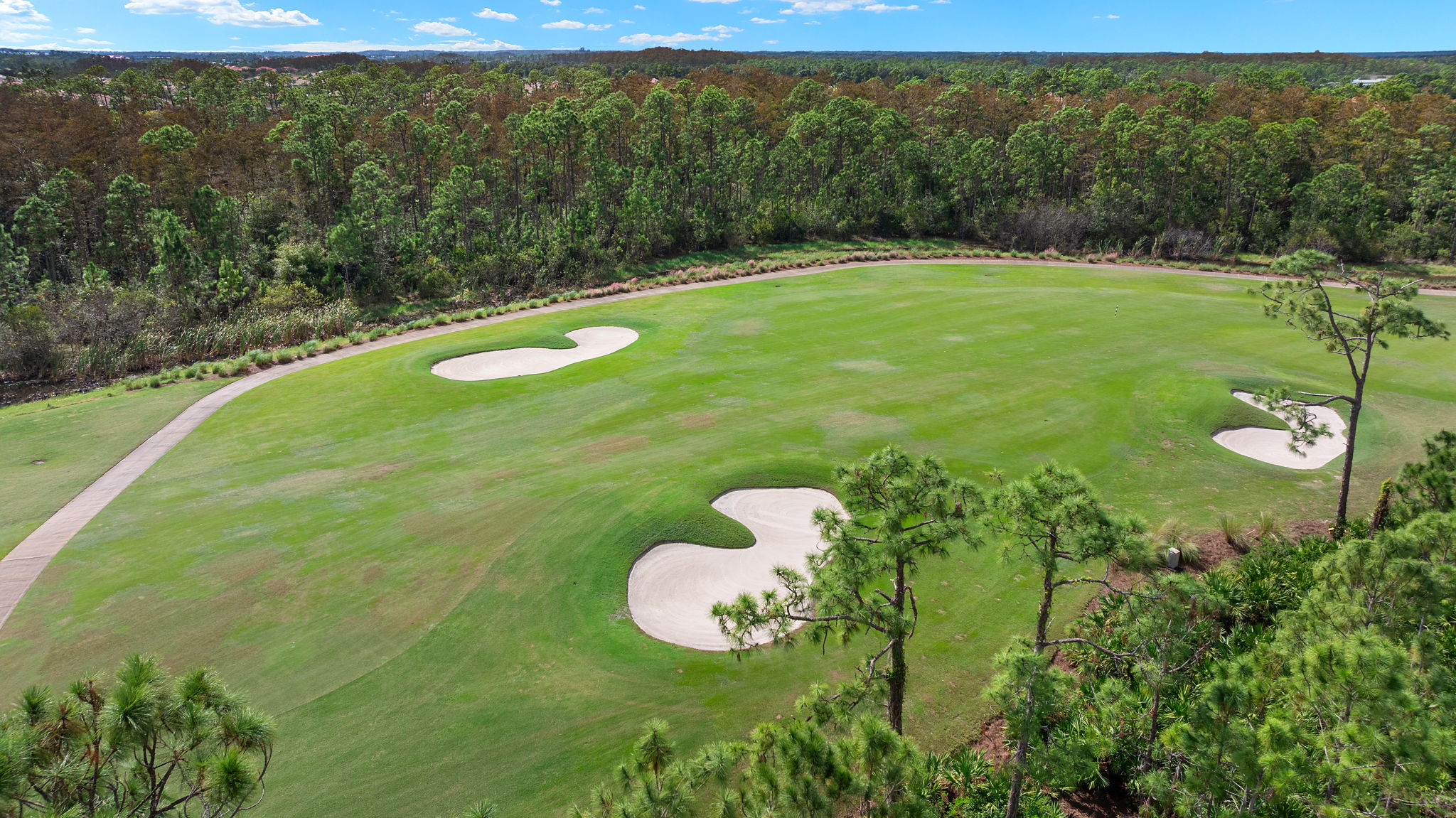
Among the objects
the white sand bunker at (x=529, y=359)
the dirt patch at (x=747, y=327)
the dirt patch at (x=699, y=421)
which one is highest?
the dirt patch at (x=747, y=327)

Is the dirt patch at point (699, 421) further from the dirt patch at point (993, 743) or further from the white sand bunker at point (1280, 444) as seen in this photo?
the white sand bunker at point (1280, 444)

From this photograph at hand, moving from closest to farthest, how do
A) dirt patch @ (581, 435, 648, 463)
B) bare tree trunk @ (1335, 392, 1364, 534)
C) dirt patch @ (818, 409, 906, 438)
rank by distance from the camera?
bare tree trunk @ (1335, 392, 1364, 534) → dirt patch @ (581, 435, 648, 463) → dirt patch @ (818, 409, 906, 438)

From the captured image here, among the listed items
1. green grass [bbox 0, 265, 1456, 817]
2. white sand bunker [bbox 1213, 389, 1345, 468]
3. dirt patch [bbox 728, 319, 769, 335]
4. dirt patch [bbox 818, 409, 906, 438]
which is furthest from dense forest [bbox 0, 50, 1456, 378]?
white sand bunker [bbox 1213, 389, 1345, 468]

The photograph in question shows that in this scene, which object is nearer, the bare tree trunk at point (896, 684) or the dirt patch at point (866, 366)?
the bare tree trunk at point (896, 684)

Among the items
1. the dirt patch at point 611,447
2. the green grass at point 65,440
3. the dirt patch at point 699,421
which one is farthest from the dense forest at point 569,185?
the dirt patch at point 699,421

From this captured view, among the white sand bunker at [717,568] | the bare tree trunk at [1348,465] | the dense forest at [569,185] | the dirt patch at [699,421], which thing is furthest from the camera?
the dense forest at [569,185]

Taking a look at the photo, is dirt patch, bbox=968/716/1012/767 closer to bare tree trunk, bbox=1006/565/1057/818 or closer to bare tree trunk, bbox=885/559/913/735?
bare tree trunk, bbox=1006/565/1057/818

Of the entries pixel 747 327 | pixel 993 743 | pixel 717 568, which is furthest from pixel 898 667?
pixel 747 327
